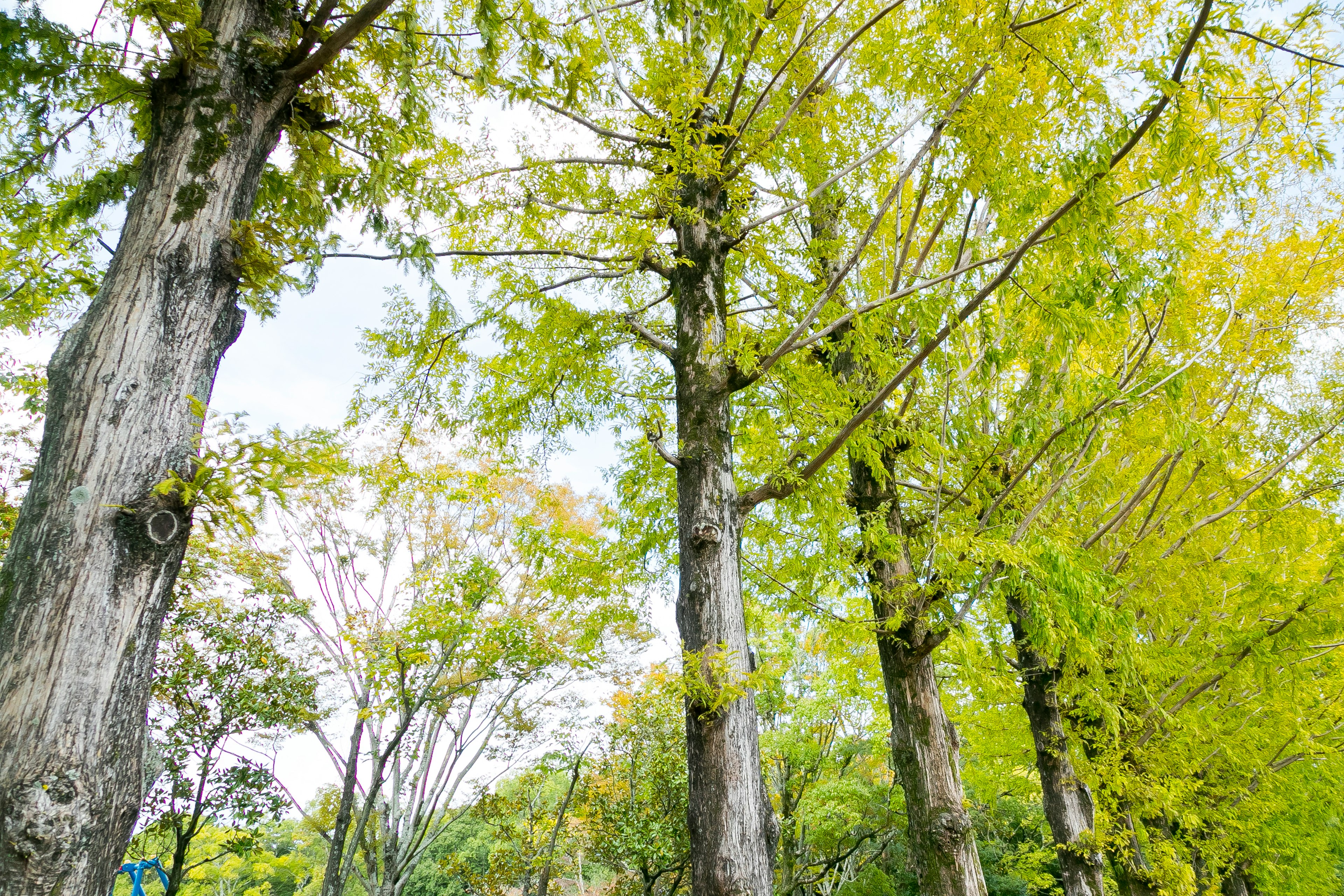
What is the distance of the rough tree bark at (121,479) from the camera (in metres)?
1.79

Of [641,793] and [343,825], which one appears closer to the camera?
[343,825]

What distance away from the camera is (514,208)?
198 inches

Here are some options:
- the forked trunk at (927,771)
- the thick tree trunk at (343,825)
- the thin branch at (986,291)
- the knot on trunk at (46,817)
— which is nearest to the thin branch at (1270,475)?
the forked trunk at (927,771)

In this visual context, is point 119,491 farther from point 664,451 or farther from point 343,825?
point 343,825

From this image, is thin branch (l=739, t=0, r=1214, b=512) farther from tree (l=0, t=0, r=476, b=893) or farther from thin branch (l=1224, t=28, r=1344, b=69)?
tree (l=0, t=0, r=476, b=893)

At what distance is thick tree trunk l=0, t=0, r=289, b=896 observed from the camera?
5.86 feet

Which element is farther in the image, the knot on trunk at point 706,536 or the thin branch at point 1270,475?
the thin branch at point 1270,475

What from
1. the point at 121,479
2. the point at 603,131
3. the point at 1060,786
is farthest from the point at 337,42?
the point at 1060,786

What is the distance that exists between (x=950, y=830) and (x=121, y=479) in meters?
5.19

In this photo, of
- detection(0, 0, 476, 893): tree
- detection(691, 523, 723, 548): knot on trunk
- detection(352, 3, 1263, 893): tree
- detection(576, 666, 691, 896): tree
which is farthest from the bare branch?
detection(576, 666, 691, 896): tree

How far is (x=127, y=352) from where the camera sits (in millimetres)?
2193

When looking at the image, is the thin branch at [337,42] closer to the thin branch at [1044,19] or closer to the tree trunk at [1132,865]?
the thin branch at [1044,19]

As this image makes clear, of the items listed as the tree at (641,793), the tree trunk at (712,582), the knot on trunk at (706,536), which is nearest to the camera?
the tree trunk at (712,582)

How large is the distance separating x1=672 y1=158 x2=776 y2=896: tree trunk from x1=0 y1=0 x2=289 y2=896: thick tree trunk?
2413 millimetres
